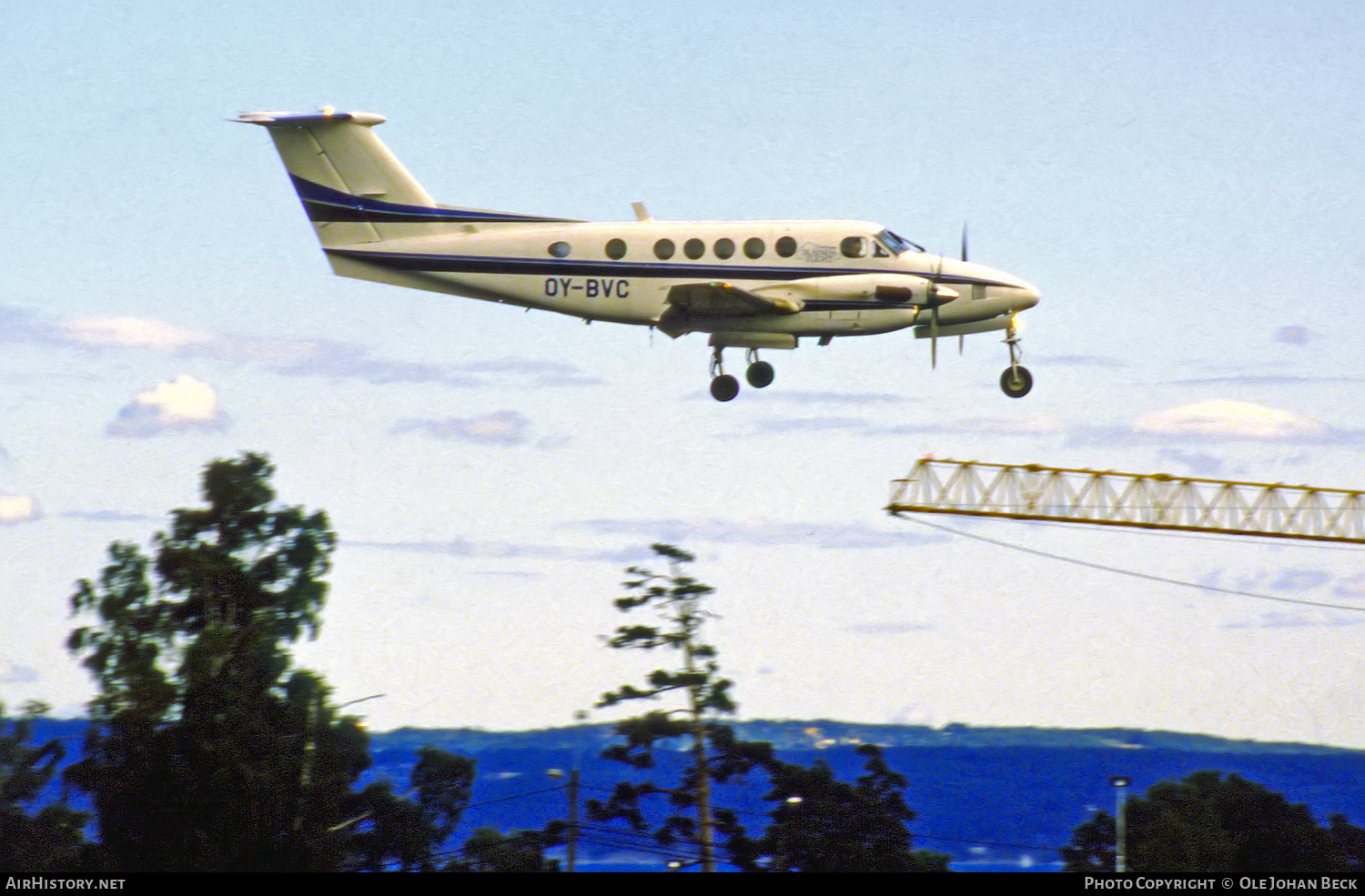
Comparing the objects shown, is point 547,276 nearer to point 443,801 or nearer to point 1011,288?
point 1011,288

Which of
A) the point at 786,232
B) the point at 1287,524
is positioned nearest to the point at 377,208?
the point at 786,232

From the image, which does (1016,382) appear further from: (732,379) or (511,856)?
(511,856)

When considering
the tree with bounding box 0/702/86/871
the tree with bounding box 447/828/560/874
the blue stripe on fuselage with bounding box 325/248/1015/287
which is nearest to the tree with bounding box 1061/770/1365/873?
the tree with bounding box 447/828/560/874

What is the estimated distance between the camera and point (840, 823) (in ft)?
313

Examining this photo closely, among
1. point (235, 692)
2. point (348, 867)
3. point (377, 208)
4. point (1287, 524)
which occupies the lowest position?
point (348, 867)

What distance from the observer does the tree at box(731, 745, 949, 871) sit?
89.0 meters

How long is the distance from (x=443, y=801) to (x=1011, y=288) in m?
66.0

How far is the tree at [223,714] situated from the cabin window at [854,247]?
111ft

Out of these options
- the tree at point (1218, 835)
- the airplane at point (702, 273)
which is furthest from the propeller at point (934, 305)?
the tree at point (1218, 835)

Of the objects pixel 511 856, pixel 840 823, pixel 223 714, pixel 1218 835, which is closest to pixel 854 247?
pixel 223 714

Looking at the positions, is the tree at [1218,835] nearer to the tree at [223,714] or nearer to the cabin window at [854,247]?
the tree at [223,714]

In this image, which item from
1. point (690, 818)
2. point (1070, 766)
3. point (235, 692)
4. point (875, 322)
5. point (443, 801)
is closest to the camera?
point (875, 322)

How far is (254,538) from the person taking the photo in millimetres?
76312

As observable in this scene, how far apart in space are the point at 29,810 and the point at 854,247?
172 feet
